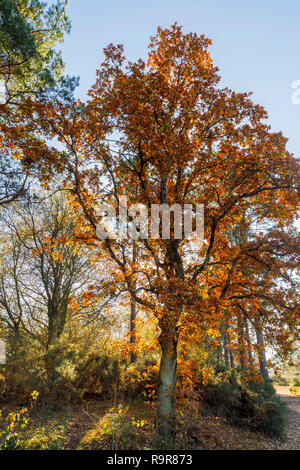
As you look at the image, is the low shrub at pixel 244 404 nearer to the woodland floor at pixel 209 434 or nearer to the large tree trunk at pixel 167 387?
the woodland floor at pixel 209 434

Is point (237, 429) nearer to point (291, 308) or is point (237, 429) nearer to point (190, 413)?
point (190, 413)

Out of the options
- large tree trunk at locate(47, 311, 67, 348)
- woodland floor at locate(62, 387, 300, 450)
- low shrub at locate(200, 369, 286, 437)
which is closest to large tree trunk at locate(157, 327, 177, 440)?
woodland floor at locate(62, 387, 300, 450)

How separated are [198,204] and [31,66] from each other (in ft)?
21.3

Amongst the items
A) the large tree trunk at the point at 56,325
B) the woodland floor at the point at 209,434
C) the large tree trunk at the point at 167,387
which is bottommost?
the woodland floor at the point at 209,434

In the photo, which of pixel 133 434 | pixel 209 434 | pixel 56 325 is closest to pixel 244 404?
pixel 209 434

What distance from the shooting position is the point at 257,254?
8.04 metres

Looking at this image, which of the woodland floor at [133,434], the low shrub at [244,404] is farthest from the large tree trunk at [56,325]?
the low shrub at [244,404]

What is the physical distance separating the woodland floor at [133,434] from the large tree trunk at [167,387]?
1.29 ft

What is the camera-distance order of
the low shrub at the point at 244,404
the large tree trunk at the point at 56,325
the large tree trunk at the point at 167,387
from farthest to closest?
the large tree trunk at the point at 56,325 < the low shrub at the point at 244,404 < the large tree trunk at the point at 167,387

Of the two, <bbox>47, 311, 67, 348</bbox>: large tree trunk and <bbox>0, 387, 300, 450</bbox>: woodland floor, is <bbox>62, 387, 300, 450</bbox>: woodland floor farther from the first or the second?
<bbox>47, 311, 67, 348</bbox>: large tree trunk

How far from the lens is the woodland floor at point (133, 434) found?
5.89 meters

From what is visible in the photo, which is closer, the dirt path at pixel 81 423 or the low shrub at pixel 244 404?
the dirt path at pixel 81 423
